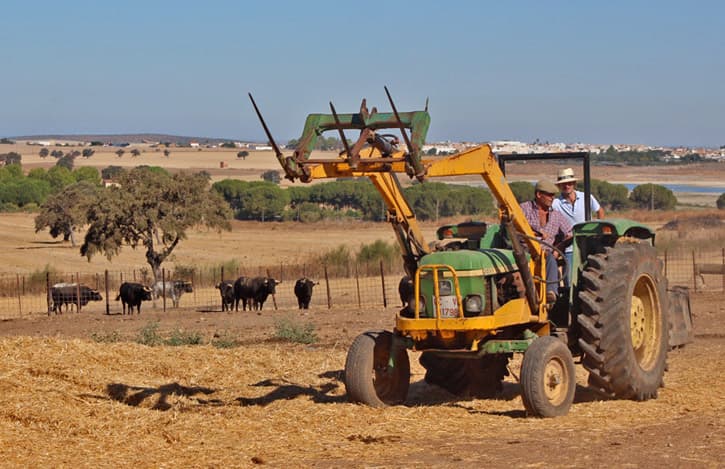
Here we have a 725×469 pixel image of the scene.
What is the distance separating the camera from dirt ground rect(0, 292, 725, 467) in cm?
848

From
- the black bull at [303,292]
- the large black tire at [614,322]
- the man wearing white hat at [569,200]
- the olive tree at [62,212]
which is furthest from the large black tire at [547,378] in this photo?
the olive tree at [62,212]

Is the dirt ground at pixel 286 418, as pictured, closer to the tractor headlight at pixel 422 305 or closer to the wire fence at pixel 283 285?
the tractor headlight at pixel 422 305

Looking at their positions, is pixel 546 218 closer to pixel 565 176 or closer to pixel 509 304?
pixel 565 176


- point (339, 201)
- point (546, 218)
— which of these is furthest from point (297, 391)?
point (339, 201)

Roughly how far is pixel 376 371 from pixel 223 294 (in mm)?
20895

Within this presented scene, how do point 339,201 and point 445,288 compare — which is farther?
point 339,201

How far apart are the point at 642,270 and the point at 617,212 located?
6321 cm

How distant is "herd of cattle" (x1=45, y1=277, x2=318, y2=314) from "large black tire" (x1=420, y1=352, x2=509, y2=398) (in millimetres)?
Result: 17865

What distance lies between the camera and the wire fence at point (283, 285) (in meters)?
30.4

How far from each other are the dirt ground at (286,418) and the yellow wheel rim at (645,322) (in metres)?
0.49

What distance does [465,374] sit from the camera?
1174 centimetres

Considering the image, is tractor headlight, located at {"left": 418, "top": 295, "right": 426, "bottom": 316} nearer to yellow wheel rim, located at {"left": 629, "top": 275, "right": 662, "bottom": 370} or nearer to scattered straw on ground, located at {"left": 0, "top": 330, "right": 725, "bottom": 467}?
scattered straw on ground, located at {"left": 0, "top": 330, "right": 725, "bottom": 467}

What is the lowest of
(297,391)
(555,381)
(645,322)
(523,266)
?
(297,391)

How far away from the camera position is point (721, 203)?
76.2m
